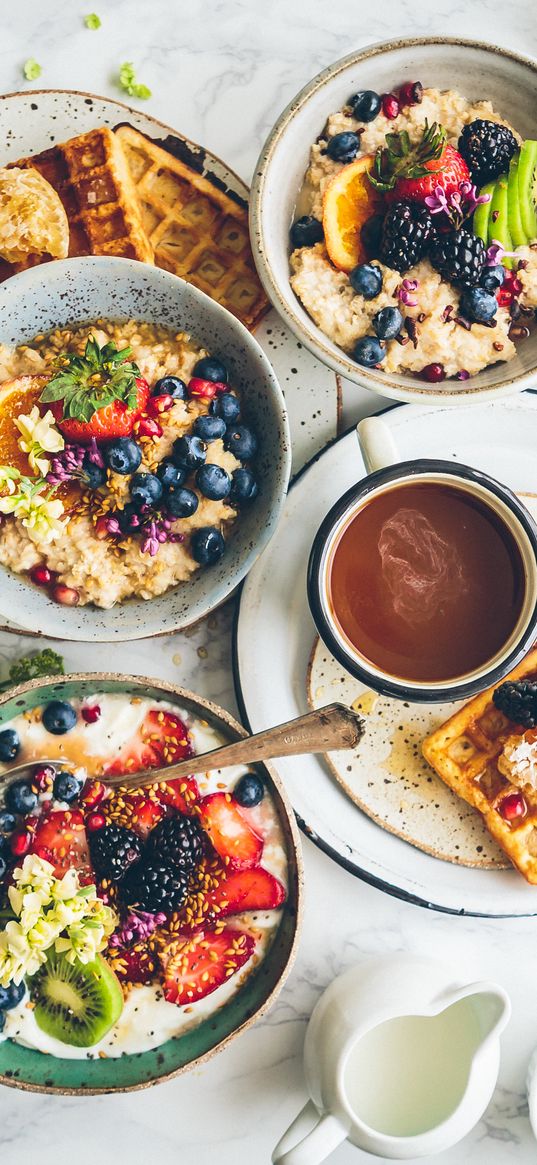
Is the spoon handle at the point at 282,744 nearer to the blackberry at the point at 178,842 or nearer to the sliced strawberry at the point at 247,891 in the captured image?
the blackberry at the point at 178,842

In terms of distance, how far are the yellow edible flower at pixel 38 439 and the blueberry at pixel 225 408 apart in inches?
13.3

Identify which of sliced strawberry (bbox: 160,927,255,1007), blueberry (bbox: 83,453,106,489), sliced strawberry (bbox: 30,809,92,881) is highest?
blueberry (bbox: 83,453,106,489)

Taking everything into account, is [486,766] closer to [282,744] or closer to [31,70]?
[282,744]

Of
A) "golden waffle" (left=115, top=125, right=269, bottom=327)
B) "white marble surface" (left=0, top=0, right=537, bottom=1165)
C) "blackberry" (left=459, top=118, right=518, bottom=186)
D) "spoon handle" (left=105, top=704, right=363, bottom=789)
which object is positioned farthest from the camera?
"white marble surface" (left=0, top=0, right=537, bottom=1165)

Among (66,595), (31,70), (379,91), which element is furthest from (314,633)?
(31,70)

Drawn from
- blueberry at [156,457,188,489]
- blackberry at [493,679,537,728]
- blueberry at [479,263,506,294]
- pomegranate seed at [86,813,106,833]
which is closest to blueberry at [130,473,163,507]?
blueberry at [156,457,188,489]

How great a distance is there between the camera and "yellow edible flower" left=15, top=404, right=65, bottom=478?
189 centimetres

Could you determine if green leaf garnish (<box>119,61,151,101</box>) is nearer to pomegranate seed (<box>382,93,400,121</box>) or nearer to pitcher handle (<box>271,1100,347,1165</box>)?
pomegranate seed (<box>382,93,400,121</box>)

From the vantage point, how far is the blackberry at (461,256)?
192 cm

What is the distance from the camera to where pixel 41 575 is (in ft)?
6.67

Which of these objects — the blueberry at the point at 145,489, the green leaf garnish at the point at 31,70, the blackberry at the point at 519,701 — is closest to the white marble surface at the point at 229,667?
the green leaf garnish at the point at 31,70

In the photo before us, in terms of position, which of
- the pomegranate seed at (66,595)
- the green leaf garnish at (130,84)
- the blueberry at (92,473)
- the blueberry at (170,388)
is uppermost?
the green leaf garnish at (130,84)

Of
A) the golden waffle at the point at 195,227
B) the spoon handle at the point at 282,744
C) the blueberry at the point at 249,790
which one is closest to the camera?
the spoon handle at the point at 282,744

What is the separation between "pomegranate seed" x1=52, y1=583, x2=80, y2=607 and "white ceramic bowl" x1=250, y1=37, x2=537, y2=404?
0.74 metres
